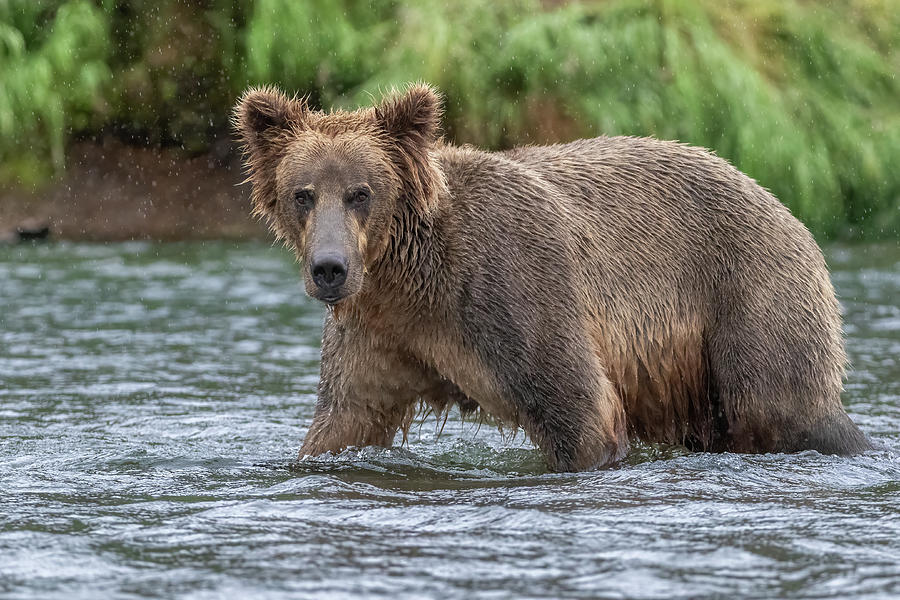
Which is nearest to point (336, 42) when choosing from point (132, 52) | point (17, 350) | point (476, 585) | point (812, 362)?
point (132, 52)

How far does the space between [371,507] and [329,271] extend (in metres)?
0.94

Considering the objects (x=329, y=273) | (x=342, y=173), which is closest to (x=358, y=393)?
(x=329, y=273)

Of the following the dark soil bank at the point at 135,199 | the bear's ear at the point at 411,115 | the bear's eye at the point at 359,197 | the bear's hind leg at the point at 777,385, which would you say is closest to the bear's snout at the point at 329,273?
the bear's eye at the point at 359,197

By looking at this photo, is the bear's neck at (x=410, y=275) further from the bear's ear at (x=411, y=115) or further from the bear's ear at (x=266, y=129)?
the bear's ear at (x=266, y=129)

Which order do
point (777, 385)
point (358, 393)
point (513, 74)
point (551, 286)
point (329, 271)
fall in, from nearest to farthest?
point (329, 271)
point (551, 286)
point (358, 393)
point (777, 385)
point (513, 74)

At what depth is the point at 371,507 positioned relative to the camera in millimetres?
5285

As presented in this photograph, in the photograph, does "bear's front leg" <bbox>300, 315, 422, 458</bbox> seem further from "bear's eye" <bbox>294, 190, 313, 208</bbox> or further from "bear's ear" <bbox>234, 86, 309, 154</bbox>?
"bear's ear" <bbox>234, 86, 309, 154</bbox>

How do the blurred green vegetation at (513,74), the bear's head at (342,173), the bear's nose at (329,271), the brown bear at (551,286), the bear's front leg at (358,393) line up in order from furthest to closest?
the blurred green vegetation at (513,74), the bear's front leg at (358,393), the brown bear at (551,286), the bear's head at (342,173), the bear's nose at (329,271)

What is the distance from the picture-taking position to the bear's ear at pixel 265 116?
5629 mm

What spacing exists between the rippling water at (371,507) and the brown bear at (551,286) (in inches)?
8.8

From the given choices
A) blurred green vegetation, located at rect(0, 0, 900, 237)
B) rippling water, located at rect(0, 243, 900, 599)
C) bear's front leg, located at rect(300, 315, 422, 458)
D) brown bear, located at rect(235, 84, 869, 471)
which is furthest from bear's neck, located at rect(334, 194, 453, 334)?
blurred green vegetation, located at rect(0, 0, 900, 237)

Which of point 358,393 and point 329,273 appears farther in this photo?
point 358,393

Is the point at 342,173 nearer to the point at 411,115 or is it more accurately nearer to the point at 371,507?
the point at 411,115

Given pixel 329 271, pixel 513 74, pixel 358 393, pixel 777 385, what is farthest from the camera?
pixel 513 74
